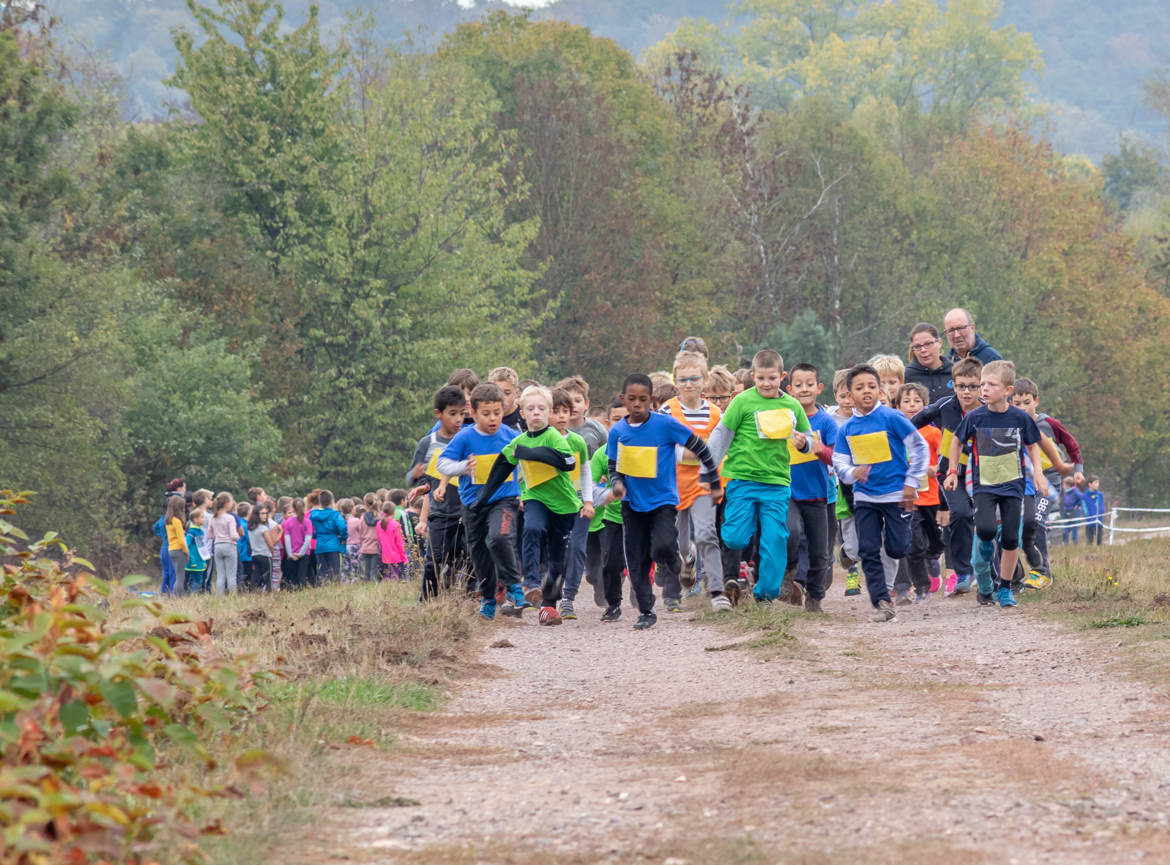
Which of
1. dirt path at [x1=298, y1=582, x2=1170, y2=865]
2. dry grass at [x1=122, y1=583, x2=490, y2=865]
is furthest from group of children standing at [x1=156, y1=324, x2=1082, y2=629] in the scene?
dirt path at [x1=298, y1=582, x2=1170, y2=865]

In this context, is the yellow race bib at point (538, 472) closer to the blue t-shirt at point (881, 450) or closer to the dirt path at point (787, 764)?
the blue t-shirt at point (881, 450)

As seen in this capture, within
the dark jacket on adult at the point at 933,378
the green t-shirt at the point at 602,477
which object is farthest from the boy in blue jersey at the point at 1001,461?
the green t-shirt at the point at 602,477

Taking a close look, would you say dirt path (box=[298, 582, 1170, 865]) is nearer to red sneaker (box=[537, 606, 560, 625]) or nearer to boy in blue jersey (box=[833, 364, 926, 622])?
boy in blue jersey (box=[833, 364, 926, 622])

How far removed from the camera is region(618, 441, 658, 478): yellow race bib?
12344 mm

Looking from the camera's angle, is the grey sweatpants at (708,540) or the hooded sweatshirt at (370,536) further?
the hooded sweatshirt at (370,536)

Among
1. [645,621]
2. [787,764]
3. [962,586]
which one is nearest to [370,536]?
[962,586]

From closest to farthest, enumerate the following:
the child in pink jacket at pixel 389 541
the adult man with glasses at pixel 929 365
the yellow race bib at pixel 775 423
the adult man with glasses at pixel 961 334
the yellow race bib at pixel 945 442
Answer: the yellow race bib at pixel 775 423 < the yellow race bib at pixel 945 442 < the adult man with glasses at pixel 961 334 < the adult man with glasses at pixel 929 365 < the child in pink jacket at pixel 389 541

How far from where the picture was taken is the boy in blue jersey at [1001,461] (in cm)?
1251

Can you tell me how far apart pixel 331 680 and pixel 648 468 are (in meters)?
4.17

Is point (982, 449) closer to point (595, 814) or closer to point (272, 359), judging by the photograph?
point (595, 814)

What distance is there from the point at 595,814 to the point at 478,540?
7.59 metres

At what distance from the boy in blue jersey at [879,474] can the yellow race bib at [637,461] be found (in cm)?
150

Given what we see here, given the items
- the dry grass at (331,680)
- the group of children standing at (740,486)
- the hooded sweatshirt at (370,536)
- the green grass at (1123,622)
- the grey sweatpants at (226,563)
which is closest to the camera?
the dry grass at (331,680)

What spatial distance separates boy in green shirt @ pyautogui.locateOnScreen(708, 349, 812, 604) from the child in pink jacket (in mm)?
10770
